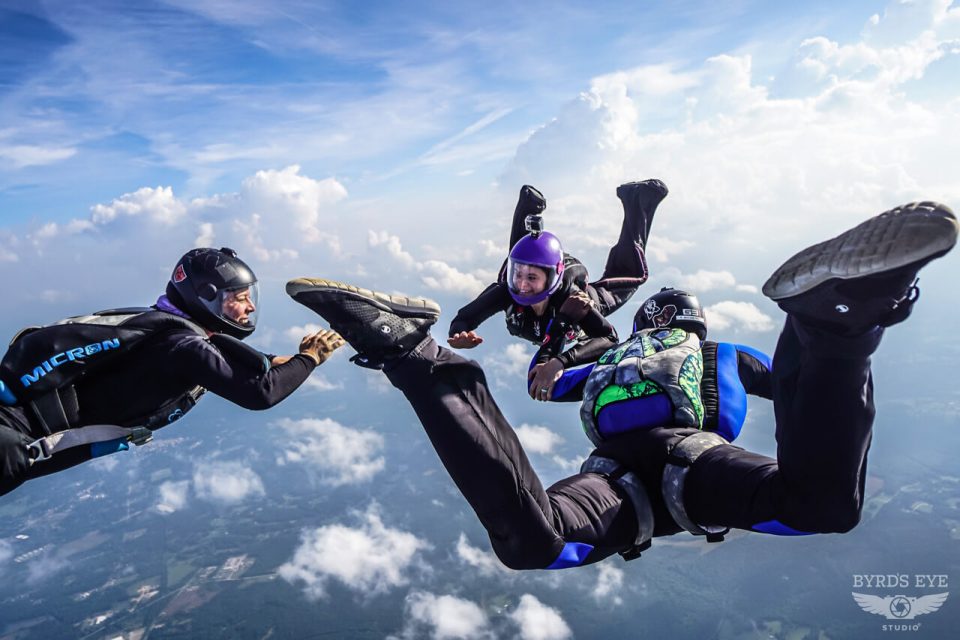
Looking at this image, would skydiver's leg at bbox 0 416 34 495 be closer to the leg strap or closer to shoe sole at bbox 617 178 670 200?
the leg strap

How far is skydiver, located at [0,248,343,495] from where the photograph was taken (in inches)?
148

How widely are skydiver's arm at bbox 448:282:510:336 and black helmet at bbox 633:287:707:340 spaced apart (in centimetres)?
167

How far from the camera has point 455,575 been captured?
95.3m

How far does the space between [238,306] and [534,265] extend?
2.89 metres

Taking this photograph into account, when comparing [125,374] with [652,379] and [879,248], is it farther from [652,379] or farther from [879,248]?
[879,248]

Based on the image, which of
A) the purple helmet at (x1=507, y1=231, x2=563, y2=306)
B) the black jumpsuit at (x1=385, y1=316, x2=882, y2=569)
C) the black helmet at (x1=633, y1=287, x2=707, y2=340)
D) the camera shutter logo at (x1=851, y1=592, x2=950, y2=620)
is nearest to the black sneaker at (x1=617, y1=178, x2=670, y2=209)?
the purple helmet at (x1=507, y1=231, x2=563, y2=306)

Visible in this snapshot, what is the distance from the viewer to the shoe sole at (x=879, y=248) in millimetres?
1725

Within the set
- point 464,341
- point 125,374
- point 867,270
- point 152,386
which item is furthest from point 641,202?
point 125,374

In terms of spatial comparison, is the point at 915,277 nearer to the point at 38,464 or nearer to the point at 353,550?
the point at 38,464

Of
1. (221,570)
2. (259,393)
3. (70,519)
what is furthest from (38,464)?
(70,519)

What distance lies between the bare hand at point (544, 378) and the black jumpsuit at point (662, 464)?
79 cm

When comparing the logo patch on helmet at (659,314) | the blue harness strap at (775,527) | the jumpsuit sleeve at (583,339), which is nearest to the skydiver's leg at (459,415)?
the blue harness strap at (775,527)

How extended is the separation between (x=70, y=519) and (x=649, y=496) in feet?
527

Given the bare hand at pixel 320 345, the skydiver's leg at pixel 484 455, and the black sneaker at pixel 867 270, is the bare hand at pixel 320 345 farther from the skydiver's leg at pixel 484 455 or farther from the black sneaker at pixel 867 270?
the black sneaker at pixel 867 270
